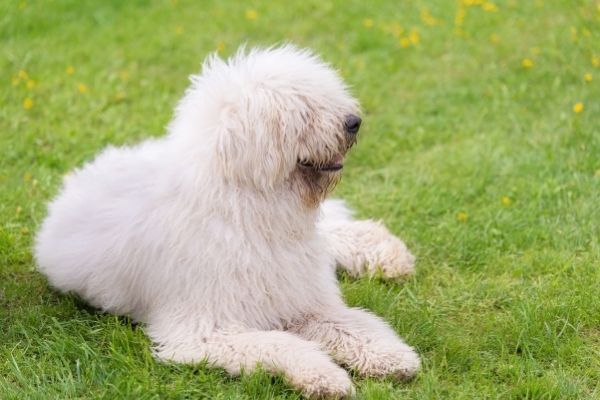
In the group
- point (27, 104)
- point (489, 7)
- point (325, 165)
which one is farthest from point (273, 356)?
point (489, 7)

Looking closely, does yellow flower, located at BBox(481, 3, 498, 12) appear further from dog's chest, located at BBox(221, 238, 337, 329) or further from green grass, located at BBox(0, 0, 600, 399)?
dog's chest, located at BBox(221, 238, 337, 329)

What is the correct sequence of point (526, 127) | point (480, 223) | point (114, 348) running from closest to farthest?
1. point (114, 348)
2. point (480, 223)
3. point (526, 127)

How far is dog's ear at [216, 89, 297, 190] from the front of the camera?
13.1 ft

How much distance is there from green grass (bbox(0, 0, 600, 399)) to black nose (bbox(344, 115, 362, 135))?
3.47 feet

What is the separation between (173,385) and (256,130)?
1097 mm

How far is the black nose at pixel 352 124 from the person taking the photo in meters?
4.08

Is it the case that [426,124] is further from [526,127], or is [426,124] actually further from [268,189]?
[268,189]

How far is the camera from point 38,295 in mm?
4844

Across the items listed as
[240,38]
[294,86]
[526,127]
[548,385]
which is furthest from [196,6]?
[548,385]

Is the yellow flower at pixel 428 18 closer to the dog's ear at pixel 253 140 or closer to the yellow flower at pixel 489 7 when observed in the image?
the yellow flower at pixel 489 7

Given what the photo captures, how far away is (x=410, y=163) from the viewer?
21.8 feet

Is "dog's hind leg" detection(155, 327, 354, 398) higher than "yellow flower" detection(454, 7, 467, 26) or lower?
lower

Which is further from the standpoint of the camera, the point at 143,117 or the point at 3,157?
the point at 143,117

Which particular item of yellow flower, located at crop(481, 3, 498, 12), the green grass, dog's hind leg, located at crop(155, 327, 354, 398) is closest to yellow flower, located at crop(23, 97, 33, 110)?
the green grass
